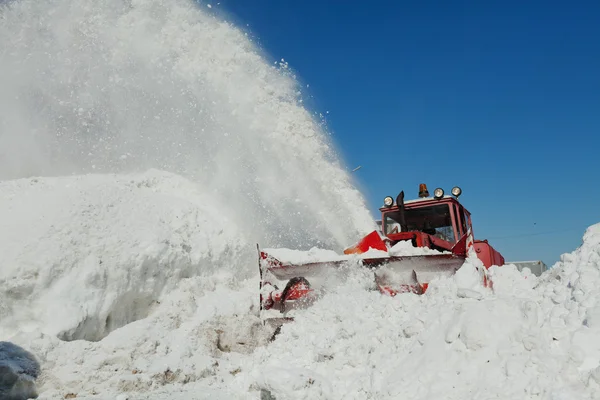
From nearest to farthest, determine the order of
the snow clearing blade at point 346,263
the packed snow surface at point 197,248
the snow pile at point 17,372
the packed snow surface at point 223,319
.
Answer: the packed snow surface at point 223,319 < the packed snow surface at point 197,248 < the snow pile at point 17,372 < the snow clearing blade at point 346,263

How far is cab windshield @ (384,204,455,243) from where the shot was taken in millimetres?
8188

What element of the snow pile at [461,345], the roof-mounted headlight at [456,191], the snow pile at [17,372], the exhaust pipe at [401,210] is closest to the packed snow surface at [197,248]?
the snow pile at [461,345]

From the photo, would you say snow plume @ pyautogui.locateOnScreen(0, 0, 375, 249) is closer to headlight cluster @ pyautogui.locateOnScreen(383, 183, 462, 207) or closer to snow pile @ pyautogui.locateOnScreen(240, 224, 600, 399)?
headlight cluster @ pyautogui.locateOnScreen(383, 183, 462, 207)

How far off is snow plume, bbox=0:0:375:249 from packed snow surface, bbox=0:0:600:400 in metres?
0.03

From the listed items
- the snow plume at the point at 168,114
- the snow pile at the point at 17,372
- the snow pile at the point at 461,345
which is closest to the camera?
the snow pile at the point at 461,345

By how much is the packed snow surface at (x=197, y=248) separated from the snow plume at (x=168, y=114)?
0.03 meters

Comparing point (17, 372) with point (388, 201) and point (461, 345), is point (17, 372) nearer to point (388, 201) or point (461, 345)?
point (461, 345)

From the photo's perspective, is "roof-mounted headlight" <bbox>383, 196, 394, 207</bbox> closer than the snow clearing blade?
No

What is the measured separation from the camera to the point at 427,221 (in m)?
8.42

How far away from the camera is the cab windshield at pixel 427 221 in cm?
819

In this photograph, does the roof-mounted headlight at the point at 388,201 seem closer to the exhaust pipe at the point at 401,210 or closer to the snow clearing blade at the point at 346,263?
the exhaust pipe at the point at 401,210

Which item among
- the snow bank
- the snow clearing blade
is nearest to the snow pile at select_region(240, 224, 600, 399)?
the snow clearing blade

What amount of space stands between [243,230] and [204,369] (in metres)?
4.02

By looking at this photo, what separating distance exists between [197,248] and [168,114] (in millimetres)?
3580
